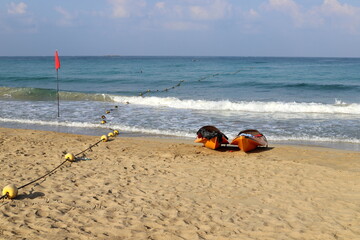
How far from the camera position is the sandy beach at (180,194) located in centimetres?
526

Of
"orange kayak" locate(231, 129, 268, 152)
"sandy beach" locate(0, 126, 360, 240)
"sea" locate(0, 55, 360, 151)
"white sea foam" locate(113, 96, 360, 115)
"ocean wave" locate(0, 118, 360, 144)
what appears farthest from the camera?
"white sea foam" locate(113, 96, 360, 115)

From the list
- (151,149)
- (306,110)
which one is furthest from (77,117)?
(306,110)

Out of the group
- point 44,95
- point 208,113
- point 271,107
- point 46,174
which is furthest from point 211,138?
point 44,95

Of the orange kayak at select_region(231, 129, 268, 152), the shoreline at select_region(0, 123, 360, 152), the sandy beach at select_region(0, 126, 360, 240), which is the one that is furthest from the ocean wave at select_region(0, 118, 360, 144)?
the sandy beach at select_region(0, 126, 360, 240)

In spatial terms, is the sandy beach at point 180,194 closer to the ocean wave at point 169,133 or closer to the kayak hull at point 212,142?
the kayak hull at point 212,142

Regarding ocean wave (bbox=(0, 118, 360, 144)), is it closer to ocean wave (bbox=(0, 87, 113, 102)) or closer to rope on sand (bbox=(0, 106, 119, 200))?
rope on sand (bbox=(0, 106, 119, 200))

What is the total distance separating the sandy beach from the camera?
5.26 metres

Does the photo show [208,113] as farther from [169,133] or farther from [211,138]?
[211,138]

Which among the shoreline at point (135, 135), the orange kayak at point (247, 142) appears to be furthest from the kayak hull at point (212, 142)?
the shoreline at point (135, 135)

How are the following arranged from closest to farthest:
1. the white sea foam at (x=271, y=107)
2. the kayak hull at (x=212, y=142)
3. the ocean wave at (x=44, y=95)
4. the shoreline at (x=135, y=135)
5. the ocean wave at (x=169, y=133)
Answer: the kayak hull at (x=212, y=142) → the shoreline at (x=135, y=135) → the ocean wave at (x=169, y=133) → the white sea foam at (x=271, y=107) → the ocean wave at (x=44, y=95)

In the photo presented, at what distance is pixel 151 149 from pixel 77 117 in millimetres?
6976

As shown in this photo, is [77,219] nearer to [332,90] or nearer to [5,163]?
[5,163]

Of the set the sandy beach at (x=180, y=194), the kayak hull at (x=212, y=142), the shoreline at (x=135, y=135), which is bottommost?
the shoreline at (x=135, y=135)

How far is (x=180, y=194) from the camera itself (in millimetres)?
6707
